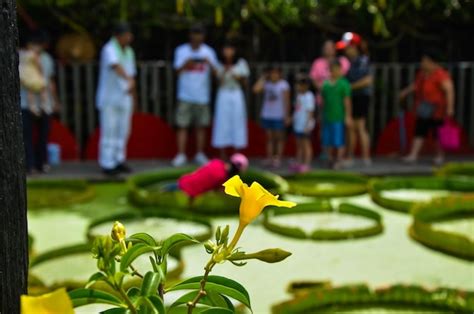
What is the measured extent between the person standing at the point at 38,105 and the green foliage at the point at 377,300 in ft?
14.3

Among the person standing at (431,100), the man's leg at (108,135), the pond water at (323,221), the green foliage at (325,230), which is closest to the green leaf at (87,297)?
the green foliage at (325,230)

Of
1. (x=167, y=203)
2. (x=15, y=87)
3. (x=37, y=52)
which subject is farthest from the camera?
(x=37, y=52)

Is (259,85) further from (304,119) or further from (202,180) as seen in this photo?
(202,180)

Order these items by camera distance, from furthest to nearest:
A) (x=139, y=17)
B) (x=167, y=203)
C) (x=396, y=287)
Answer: (x=139, y=17), (x=167, y=203), (x=396, y=287)

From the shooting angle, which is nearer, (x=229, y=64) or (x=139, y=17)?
(x=229, y=64)

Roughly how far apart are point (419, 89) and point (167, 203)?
3.74m

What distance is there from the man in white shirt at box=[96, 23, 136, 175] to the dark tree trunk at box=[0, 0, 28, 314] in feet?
18.7

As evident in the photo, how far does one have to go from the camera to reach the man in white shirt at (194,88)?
7465mm

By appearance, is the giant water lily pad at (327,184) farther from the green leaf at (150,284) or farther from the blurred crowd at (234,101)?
the green leaf at (150,284)

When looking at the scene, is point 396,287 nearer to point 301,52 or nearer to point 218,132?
point 218,132

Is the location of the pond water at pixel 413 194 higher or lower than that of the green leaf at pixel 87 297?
lower

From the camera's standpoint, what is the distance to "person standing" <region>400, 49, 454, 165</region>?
7801 mm

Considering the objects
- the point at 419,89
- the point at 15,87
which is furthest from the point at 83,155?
the point at 15,87

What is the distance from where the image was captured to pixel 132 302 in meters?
0.99
